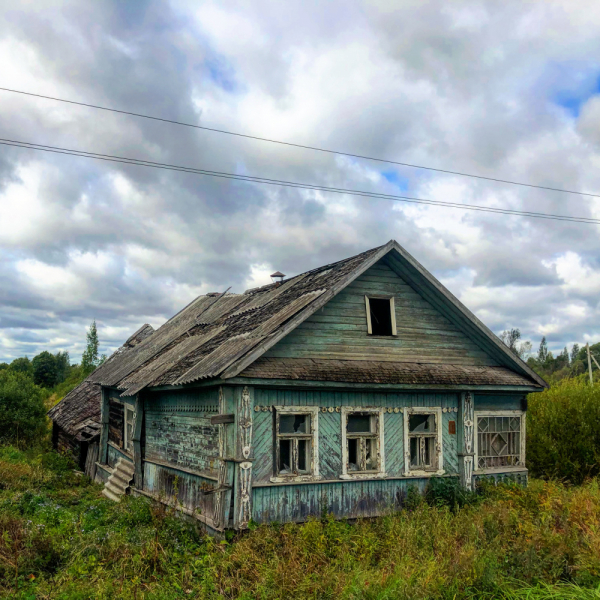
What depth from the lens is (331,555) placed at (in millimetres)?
9273

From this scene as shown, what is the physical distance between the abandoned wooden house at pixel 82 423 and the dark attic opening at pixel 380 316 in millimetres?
10605

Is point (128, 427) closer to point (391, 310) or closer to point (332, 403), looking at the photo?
point (332, 403)

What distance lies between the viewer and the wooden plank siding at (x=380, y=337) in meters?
11.7

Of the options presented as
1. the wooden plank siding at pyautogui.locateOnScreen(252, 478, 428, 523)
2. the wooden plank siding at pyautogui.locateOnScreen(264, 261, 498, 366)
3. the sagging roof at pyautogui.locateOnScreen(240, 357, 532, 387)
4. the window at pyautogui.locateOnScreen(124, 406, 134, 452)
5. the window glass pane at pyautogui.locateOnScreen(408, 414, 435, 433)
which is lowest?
the wooden plank siding at pyautogui.locateOnScreen(252, 478, 428, 523)

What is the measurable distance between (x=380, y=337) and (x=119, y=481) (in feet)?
26.7

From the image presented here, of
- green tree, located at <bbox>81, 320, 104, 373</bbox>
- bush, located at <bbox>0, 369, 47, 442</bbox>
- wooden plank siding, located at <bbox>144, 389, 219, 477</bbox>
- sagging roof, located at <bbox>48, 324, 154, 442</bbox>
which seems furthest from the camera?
green tree, located at <bbox>81, 320, 104, 373</bbox>

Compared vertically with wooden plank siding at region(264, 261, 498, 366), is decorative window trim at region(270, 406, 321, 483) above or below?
below

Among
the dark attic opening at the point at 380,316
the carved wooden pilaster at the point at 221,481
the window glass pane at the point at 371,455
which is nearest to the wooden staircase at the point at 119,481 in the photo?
the carved wooden pilaster at the point at 221,481

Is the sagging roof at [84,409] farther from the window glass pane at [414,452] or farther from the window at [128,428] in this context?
the window glass pane at [414,452]

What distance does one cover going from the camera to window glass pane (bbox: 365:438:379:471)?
11.7 metres

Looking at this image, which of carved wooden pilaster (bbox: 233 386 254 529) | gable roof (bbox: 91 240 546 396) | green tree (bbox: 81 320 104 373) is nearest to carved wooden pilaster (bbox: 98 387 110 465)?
gable roof (bbox: 91 240 546 396)

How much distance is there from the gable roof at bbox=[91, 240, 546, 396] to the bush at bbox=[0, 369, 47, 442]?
12.6m

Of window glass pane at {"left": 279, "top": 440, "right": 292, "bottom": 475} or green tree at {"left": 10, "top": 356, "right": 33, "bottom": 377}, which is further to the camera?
green tree at {"left": 10, "top": 356, "right": 33, "bottom": 377}

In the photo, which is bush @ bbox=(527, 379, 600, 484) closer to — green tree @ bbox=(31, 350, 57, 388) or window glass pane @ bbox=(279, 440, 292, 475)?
window glass pane @ bbox=(279, 440, 292, 475)
